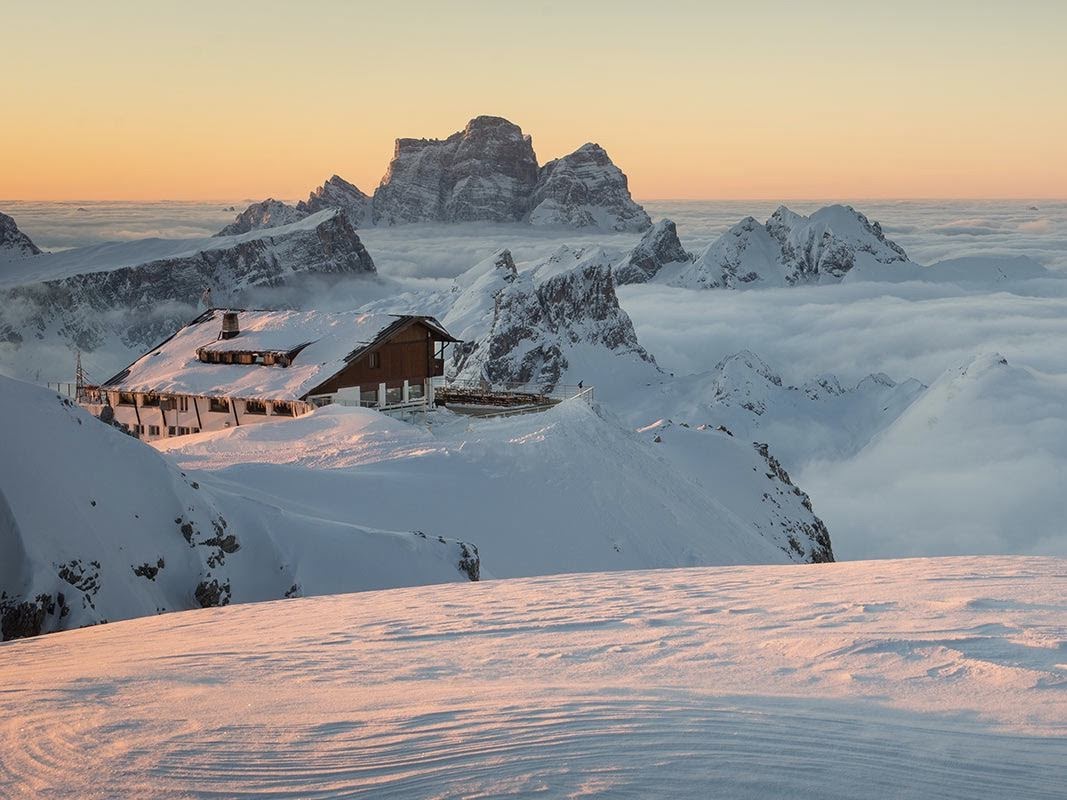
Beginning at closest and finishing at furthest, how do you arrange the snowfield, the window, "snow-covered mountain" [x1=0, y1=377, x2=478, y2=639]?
the snowfield → "snow-covered mountain" [x1=0, y1=377, x2=478, y2=639] → the window

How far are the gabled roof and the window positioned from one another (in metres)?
0.30

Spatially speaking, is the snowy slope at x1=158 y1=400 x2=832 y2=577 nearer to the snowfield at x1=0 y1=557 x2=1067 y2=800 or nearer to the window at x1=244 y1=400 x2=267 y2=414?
the window at x1=244 y1=400 x2=267 y2=414

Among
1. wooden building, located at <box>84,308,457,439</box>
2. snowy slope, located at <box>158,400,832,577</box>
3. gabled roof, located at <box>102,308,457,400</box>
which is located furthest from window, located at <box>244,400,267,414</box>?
snowy slope, located at <box>158,400,832,577</box>

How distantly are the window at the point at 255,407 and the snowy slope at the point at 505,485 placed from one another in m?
8.53

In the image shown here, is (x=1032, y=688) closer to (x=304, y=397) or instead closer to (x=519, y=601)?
(x=519, y=601)

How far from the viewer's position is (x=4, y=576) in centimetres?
1755

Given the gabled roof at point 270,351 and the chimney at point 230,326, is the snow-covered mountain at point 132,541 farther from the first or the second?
the chimney at point 230,326

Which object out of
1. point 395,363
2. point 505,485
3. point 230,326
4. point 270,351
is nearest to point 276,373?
point 270,351

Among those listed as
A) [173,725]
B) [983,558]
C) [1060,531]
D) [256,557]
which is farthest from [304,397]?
[1060,531]

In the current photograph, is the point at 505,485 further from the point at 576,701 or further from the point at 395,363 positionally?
the point at 576,701

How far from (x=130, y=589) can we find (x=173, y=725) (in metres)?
10.8

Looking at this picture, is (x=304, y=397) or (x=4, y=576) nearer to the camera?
(x=4, y=576)

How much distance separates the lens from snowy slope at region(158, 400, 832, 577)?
29.8 metres

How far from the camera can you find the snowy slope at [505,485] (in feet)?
97.7
